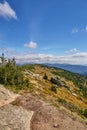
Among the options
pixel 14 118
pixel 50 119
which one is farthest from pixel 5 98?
pixel 50 119

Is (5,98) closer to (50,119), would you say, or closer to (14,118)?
(14,118)

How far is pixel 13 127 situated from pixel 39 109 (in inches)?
366

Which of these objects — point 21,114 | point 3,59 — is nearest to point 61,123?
point 21,114

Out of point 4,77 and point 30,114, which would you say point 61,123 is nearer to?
point 30,114

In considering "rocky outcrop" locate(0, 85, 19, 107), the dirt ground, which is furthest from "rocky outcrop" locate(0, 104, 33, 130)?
"rocky outcrop" locate(0, 85, 19, 107)

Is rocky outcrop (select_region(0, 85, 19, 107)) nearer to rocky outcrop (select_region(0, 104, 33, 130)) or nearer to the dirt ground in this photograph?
rocky outcrop (select_region(0, 104, 33, 130))

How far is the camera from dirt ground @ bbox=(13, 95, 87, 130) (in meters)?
33.8

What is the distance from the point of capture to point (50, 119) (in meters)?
36.2

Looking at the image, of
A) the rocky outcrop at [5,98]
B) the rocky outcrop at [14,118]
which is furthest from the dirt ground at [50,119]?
the rocky outcrop at [5,98]

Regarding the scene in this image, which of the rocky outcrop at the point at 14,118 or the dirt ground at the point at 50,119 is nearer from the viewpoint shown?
the rocky outcrop at the point at 14,118

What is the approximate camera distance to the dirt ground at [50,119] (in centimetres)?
3381

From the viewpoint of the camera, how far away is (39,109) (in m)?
40.4

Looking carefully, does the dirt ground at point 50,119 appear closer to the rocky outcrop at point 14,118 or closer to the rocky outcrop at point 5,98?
the rocky outcrop at point 14,118

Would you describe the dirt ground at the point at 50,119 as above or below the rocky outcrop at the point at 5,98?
below
